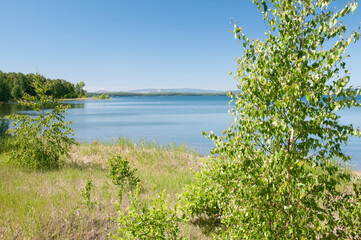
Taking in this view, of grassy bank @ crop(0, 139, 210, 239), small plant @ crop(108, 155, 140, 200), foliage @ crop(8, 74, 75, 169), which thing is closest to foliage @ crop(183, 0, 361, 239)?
grassy bank @ crop(0, 139, 210, 239)

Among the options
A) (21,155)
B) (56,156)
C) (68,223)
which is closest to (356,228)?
(68,223)

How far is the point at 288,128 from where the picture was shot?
9.40 ft

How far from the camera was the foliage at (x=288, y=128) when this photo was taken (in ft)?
9.45

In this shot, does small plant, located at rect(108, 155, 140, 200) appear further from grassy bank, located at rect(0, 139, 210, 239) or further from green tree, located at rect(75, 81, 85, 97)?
green tree, located at rect(75, 81, 85, 97)

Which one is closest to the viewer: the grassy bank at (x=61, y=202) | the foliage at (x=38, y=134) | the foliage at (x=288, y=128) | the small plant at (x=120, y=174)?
the foliage at (x=288, y=128)

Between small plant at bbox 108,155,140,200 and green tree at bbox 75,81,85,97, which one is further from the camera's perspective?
green tree at bbox 75,81,85,97

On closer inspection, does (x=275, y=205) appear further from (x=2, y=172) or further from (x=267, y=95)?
(x=2, y=172)

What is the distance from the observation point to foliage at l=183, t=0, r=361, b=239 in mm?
2881

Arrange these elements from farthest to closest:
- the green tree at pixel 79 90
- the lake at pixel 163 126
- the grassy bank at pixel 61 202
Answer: the green tree at pixel 79 90 → the lake at pixel 163 126 → the grassy bank at pixel 61 202

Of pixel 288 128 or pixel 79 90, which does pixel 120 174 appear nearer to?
pixel 288 128

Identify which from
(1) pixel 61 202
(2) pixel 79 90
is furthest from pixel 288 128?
(2) pixel 79 90

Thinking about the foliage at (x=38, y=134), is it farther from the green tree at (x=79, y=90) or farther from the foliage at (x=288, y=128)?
the green tree at (x=79, y=90)

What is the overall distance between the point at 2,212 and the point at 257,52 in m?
5.71

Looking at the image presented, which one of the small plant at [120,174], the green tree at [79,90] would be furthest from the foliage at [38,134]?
the green tree at [79,90]
